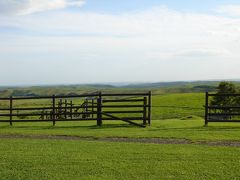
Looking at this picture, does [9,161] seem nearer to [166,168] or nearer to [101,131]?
[166,168]

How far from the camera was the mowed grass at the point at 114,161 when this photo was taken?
9.38m

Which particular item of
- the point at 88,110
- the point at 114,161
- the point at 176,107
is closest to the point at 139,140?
the point at 114,161

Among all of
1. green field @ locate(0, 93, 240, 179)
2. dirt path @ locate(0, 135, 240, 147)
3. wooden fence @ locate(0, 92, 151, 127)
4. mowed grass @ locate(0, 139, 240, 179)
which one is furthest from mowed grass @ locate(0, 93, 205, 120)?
mowed grass @ locate(0, 139, 240, 179)

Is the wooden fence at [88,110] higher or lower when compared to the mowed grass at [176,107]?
higher

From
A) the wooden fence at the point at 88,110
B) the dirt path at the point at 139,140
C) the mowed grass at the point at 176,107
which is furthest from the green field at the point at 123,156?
the mowed grass at the point at 176,107

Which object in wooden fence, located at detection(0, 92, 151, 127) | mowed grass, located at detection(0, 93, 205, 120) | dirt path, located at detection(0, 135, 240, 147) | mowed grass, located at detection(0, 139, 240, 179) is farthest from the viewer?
mowed grass, located at detection(0, 93, 205, 120)

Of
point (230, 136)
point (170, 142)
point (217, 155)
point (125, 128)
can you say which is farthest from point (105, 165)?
point (125, 128)

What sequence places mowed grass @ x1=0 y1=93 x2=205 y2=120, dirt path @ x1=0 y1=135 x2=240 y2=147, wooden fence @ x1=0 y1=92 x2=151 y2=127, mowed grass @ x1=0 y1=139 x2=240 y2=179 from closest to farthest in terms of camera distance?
1. mowed grass @ x1=0 y1=139 x2=240 y2=179
2. dirt path @ x1=0 y1=135 x2=240 y2=147
3. wooden fence @ x1=0 y1=92 x2=151 y2=127
4. mowed grass @ x1=0 y1=93 x2=205 y2=120

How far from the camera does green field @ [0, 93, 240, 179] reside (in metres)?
9.47

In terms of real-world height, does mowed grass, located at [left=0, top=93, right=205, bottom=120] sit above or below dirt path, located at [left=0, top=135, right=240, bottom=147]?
below

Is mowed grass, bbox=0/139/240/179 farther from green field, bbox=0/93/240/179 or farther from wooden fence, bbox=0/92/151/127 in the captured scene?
wooden fence, bbox=0/92/151/127

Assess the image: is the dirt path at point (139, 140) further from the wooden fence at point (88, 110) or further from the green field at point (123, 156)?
the wooden fence at point (88, 110)

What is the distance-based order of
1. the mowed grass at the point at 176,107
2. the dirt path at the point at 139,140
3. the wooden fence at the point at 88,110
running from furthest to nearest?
the mowed grass at the point at 176,107, the wooden fence at the point at 88,110, the dirt path at the point at 139,140

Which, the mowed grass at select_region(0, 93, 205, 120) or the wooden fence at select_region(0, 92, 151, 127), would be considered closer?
the wooden fence at select_region(0, 92, 151, 127)
